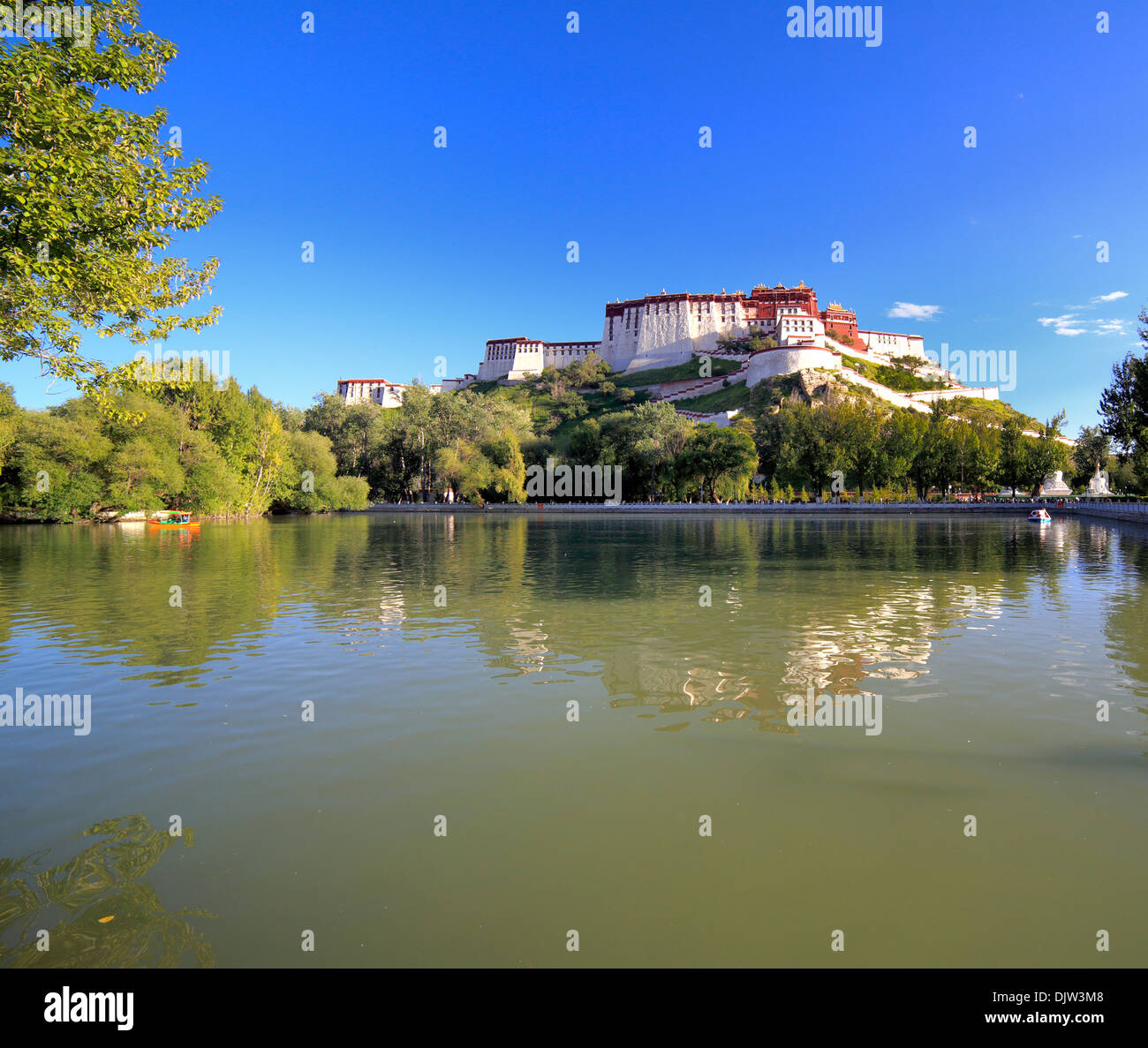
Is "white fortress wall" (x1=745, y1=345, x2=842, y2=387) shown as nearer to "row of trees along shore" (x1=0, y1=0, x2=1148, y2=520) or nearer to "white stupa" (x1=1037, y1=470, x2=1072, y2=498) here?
"row of trees along shore" (x1=0, y1=0, x2=1148, y2=520)

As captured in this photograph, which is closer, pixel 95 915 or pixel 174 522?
pixel 95 915

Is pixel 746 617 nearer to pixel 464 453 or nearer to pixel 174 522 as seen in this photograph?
pixel 174 522

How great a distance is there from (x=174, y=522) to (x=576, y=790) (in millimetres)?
63771

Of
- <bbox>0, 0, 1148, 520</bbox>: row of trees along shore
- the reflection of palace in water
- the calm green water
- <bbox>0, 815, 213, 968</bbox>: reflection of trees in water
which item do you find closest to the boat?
<bbox>0, 0, 1148, 520</bbox>: row of trees along shore

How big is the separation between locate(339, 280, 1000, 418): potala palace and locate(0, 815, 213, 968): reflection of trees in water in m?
138

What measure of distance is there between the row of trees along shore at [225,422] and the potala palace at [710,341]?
10.1 meters

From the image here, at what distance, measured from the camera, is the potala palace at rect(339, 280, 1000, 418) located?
146m

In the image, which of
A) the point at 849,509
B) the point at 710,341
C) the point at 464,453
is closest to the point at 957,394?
the point at 710,341

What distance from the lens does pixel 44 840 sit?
6.05m

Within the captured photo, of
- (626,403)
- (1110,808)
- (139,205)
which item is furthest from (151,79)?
(626,403)

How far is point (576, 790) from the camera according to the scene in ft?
23.3
